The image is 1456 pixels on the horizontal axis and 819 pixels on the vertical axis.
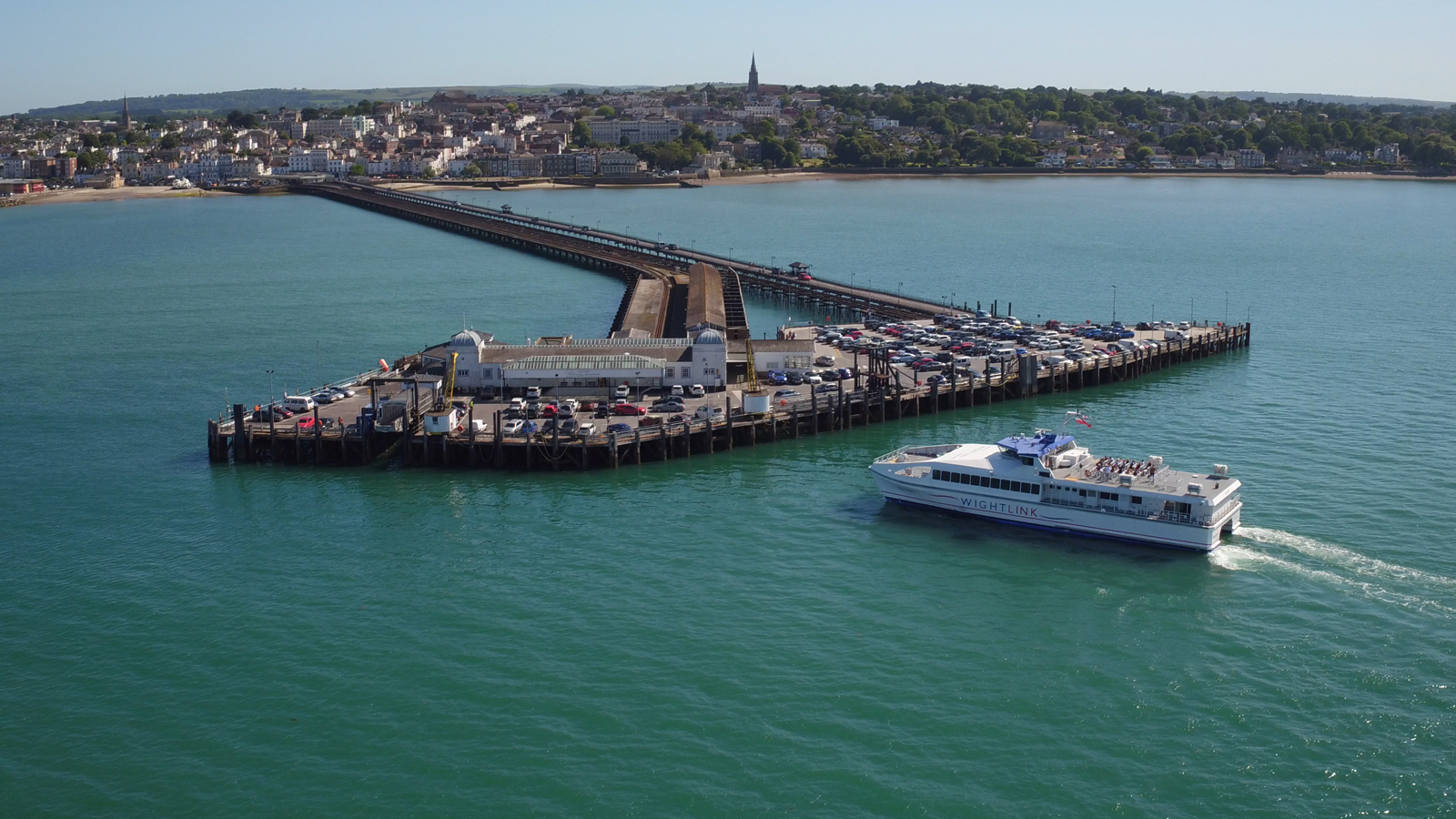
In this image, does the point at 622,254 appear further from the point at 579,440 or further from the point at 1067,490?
the point at 1067,490

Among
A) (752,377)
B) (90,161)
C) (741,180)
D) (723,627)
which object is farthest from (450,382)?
(90,161)

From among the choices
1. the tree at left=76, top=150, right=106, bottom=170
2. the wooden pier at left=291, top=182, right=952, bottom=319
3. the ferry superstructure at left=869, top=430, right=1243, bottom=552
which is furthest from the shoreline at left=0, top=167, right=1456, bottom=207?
the ferry superstructure at left=869, top=430, right=1243, bottom=552

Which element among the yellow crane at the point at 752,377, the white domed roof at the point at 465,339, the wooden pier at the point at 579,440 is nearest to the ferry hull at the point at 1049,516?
the wooden pier at the point at 579,440

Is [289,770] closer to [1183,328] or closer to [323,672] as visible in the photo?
[323,672]

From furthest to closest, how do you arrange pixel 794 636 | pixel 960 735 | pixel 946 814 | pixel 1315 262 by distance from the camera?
pixel 1315 262
pixel 794 636
pixel 960 735
pixel 946 814

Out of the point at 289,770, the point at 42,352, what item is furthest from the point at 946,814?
the point at 42,352

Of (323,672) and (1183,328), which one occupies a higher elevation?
(1183,328)

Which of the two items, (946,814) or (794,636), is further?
(794,636)

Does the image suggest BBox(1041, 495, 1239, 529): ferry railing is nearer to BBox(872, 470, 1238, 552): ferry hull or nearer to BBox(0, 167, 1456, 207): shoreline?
BBox(872, 470, 1238, 552): ferry hull
